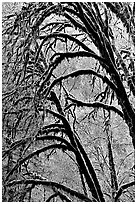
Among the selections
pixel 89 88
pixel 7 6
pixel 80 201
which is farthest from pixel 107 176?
pixel 7 6

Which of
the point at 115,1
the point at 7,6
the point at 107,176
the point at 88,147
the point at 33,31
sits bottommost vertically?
the point at 107,176

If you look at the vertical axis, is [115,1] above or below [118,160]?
above

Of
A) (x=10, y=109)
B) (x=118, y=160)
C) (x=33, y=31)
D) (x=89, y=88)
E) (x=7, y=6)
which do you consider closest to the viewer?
(x=33, y=31)

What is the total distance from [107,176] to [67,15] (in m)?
6.18

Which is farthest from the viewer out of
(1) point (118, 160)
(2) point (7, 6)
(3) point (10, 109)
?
(1) point (118, 160)

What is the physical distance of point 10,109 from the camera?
5.59 m

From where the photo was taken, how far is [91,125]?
10688 mm

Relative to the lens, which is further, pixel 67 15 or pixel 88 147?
pixel 88 147

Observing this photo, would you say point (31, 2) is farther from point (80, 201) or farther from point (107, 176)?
point (107, 176)

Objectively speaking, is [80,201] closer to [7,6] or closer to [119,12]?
[119,12]

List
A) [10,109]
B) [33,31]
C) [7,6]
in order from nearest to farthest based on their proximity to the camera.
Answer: [33,31] < [10,109] < [7,6]

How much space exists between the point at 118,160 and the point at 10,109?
6255mm

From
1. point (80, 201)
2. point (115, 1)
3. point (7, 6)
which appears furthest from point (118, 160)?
point (115, 1)

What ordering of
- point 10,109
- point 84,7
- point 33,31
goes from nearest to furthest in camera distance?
point 33,31 → point 84,7 → point 10,109
